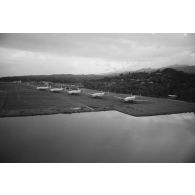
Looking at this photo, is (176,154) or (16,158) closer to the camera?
(16,158)

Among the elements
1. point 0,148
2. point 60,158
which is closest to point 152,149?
point 60,158

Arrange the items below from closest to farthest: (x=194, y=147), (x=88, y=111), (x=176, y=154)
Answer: (x=176, y=154) → (x=194, y=147) → (x=88, y=111)

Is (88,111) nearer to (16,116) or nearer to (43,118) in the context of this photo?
(43,118)

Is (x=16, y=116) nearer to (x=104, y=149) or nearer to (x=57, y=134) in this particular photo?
(x=57, y=134)

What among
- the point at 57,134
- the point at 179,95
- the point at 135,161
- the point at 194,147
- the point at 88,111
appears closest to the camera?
the point at 135,161

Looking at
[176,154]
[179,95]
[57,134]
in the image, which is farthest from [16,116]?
[179,95]

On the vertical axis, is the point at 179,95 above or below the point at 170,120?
above
